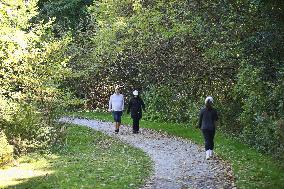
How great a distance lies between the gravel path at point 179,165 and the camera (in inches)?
444

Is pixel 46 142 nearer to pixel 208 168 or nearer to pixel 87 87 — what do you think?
pixel 208 168

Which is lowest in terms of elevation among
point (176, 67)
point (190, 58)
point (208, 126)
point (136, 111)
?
point (208, 126)

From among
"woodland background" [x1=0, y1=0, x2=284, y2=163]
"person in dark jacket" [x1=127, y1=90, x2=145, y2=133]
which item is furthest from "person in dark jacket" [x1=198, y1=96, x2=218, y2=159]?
"person in dark jacket" [x1=127, y1=90, x2=145, y2=133]

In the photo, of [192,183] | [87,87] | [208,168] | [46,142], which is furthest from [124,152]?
[87,87]

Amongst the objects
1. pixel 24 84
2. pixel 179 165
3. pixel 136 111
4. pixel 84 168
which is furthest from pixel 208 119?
pixel 24 84

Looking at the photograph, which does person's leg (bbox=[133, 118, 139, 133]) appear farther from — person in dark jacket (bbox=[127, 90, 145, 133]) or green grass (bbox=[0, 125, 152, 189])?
green grass (bbox=[0, 125, 152, 189])

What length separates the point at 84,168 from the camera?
1339 cm

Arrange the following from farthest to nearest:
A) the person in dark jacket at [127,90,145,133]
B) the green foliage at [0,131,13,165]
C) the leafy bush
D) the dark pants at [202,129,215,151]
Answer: the leafy bush
the person in dark jacket at [127,90,145,133]
the dark pants at [202,129,215,151]
the green foliage at [0,131,13,165]

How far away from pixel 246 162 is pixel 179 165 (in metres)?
2.01

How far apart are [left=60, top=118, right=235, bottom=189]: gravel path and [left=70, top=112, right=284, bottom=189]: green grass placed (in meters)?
0.32

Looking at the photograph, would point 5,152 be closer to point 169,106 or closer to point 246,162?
point 246,162

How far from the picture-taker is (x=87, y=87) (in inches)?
1385

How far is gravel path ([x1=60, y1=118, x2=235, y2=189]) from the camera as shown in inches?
444

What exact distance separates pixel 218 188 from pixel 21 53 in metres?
10.6
